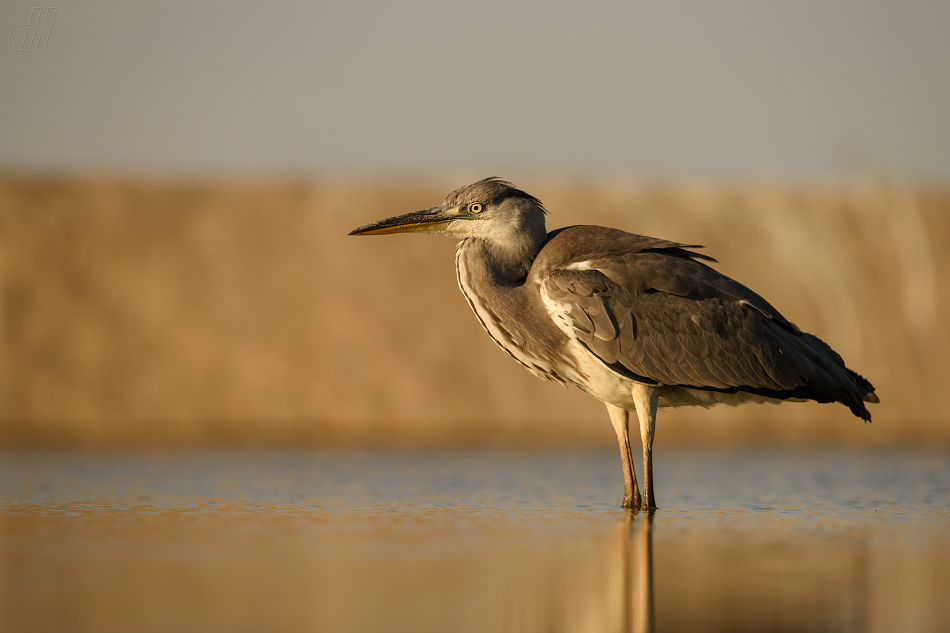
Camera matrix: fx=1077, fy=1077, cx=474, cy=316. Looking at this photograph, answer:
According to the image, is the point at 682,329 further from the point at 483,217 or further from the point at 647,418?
the point at 483,217

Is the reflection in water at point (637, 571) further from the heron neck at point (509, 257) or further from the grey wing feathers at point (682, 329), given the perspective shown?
the heron neck at point (509, 257)

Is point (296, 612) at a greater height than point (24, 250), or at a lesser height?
lesser

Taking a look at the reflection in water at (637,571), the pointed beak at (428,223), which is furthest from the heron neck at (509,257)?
the reflection in water at (637,571)

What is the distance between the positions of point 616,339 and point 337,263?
25.4m

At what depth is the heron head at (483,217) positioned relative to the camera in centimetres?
1002

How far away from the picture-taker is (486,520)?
8.77 meters

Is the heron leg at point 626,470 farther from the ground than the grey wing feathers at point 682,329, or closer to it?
closer to it

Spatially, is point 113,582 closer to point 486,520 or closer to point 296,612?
point 296,612

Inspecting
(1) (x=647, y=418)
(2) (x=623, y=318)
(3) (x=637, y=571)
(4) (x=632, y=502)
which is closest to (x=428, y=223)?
(2) (x=623, y=318)

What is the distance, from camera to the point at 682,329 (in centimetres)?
963

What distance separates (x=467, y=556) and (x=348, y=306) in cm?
2641

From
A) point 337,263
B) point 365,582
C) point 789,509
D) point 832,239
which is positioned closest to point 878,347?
point 832,239

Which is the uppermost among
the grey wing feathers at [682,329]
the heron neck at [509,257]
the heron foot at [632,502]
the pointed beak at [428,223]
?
the pointed beak at [428,223]

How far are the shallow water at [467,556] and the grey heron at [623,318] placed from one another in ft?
3.50
